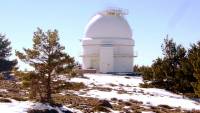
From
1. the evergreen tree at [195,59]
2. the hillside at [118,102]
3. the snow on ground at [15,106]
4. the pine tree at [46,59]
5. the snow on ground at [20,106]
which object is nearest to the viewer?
the snow on ground at [15,106]

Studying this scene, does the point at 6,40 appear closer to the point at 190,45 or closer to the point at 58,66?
the point at 190,45

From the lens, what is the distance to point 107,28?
256 ft

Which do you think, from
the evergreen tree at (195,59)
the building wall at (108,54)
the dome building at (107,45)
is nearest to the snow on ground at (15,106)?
the evergreen tree at (195,59)

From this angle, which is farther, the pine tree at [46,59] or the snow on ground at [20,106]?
the pine tree at [46,59]

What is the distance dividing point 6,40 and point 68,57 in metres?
43.0

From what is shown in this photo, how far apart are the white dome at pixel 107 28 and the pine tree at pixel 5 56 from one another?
626 inches

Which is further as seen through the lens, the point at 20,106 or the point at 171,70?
the point at 171,70

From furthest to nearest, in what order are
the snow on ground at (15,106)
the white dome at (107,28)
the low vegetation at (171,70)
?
the white dome at (107,28)
the low vegetation at (171,70)
the snow on ground at (15,106)

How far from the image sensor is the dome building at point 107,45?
76.5m

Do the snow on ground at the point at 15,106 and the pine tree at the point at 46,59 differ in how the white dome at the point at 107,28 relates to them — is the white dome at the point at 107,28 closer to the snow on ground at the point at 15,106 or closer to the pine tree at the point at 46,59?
the pine tree at the point at 46,59

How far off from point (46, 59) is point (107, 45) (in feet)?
150

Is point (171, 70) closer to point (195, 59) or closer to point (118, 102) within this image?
point (195, 59)

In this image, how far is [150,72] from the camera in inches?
2119

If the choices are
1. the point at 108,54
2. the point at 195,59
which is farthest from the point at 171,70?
the point at 108,54
